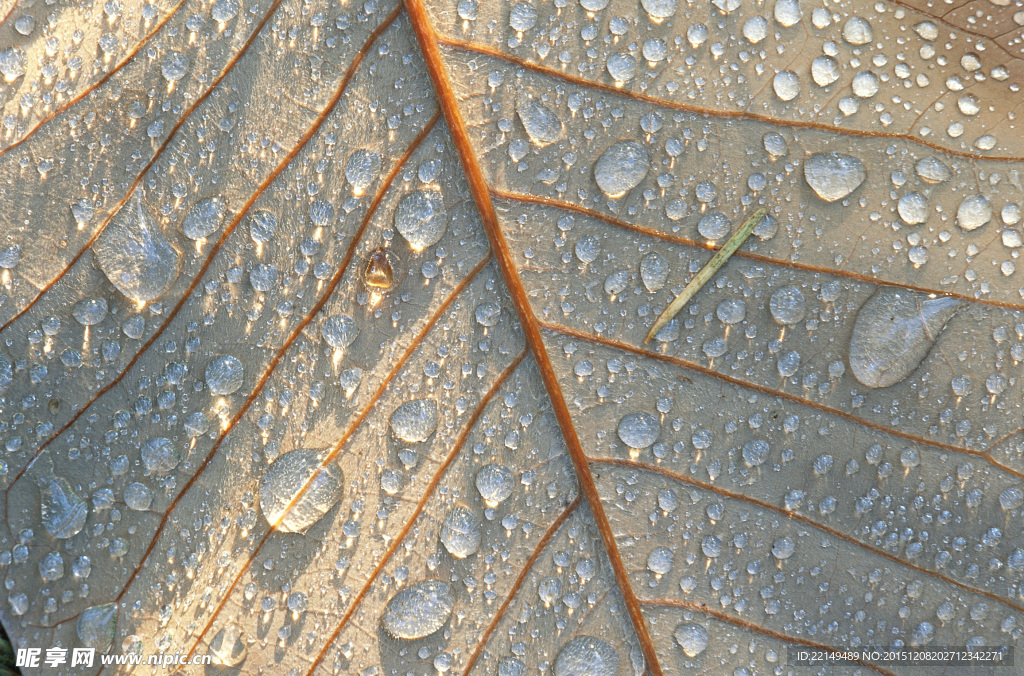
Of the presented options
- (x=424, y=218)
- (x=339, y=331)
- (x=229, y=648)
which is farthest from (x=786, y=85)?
(x=229, y=648)

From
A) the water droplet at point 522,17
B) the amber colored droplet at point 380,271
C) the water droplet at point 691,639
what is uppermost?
the water droplet at point 522,17

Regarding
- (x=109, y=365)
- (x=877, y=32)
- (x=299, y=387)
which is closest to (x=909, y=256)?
(x=877, y=32)

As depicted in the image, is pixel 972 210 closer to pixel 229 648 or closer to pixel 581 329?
pixel 581 329

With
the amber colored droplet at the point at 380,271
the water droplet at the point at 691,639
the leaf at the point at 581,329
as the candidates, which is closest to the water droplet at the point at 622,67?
the leaf at the point at 581,329

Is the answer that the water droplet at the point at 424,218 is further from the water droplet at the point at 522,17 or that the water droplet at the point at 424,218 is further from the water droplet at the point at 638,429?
the water droplet at the point at 638,429

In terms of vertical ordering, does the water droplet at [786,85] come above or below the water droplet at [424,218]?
below

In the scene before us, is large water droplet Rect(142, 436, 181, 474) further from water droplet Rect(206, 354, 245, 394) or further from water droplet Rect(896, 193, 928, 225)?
water droplet Rect(896, 193, 928, 225)

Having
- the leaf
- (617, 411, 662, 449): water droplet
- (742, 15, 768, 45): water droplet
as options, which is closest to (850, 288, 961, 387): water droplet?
the leaf

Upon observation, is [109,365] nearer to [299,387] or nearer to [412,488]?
[299,387]
